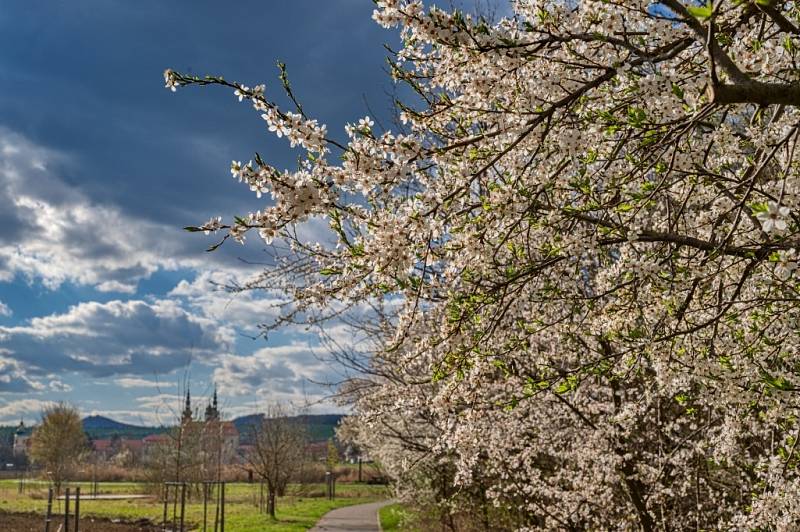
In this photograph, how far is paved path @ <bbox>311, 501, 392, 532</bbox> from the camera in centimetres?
1816

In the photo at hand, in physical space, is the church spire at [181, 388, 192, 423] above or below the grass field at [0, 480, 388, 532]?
above

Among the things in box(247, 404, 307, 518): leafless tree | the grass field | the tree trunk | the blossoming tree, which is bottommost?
the grass field

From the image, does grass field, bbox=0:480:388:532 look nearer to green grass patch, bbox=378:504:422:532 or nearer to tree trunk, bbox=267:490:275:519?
tree trunk, bbox=267:490:275:519

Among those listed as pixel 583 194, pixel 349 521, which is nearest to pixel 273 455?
pixel 349 521

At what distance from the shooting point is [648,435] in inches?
276

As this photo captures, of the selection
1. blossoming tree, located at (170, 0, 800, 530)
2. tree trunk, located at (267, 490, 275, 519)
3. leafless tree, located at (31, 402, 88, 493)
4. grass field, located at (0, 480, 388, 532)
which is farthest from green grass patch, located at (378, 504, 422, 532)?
leafless tree, located at (31, 402, 88, 493)

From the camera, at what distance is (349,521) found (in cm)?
2062

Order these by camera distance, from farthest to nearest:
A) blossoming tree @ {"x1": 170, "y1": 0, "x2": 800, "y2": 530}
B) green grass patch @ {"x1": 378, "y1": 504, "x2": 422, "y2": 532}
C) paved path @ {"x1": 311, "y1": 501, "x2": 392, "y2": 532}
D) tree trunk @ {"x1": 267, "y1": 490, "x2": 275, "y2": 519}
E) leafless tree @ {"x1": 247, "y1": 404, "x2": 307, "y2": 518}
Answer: leafless tree @ {"x1": 247, "y1": 404, "x2": 307, "y2": 518} → tree trunk @ {"x1": 267, "y1": 490, "x2": 275, "y2": 519} → paved path @ {"x1": 311, "y1": 501, "x2": 392, "y2": 532} → green grass patch @ {"x1": 378, "y1": 504, "x2": 422, "y2": 532} → blossoming tree @ {"x1": 170, "y1": 0, "x2": 800, "y2": 530}

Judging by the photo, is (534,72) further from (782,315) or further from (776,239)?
(782,315)

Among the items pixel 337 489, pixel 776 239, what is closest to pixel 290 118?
pixel 776 239

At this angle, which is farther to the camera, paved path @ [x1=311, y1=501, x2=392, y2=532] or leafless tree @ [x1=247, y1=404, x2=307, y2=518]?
leafless tree @ [x1=247, y1=404, x2=307, y2=518]

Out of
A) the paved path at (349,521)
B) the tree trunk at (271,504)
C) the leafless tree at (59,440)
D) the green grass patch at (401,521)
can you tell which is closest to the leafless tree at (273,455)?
the tree trunk at (271,504)

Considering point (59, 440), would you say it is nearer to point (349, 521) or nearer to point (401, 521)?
point (349, 521)

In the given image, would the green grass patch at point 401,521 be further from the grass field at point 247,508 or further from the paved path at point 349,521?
the grass field at point 247,508
